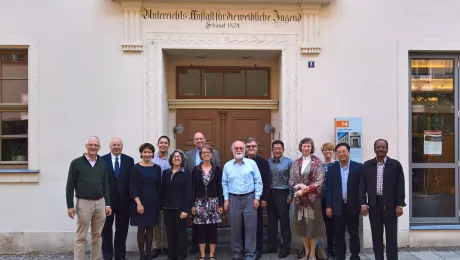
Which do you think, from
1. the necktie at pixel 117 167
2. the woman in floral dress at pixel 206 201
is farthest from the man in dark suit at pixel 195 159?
the necktie at pixel 117 167

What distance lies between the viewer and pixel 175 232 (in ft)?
18.9

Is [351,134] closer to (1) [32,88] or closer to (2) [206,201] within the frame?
(2) [206,201]

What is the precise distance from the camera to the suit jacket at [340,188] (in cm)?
548

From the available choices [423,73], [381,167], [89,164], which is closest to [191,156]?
[89,164]

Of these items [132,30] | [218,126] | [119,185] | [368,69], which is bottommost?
[119,185]

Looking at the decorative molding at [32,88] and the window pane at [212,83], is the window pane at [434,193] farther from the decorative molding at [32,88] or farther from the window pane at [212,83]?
the decorative molding at [32,88]

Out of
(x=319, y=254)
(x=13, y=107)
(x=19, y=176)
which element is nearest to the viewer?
(x=319, y=254)

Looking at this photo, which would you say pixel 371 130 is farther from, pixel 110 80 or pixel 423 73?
pixel 110 80

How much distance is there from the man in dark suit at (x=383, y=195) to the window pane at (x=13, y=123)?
5264 mm

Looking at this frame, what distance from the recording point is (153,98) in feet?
21.1

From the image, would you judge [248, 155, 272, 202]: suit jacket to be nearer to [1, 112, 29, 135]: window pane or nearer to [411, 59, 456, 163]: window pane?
[411, 59, 456, 163]: window pane

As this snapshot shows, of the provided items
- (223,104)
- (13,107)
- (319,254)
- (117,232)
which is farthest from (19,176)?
(319,254)

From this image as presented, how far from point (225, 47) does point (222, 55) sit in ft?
1.32

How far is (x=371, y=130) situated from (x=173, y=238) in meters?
3.52
